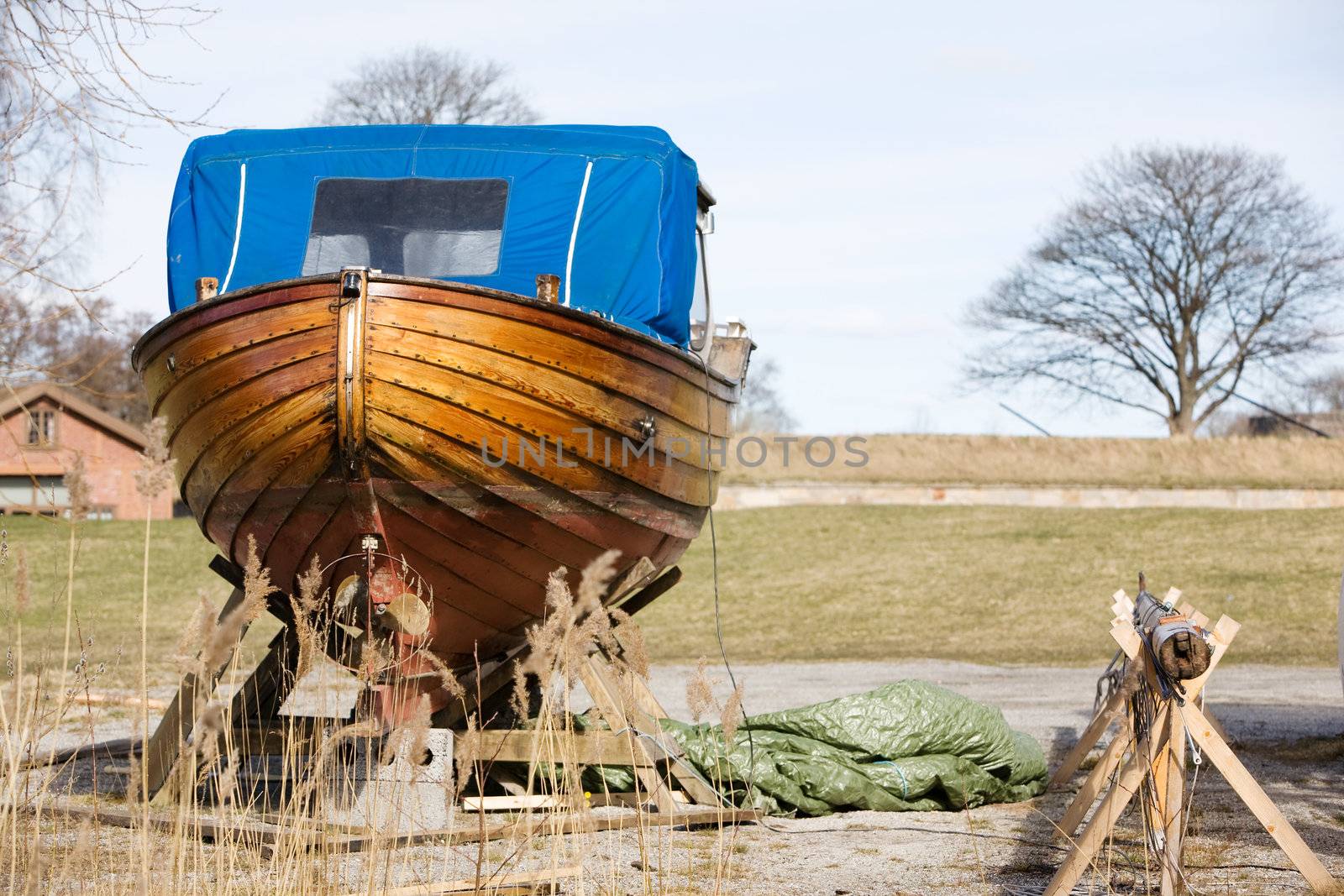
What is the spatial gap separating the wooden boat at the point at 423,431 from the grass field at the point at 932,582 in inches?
295

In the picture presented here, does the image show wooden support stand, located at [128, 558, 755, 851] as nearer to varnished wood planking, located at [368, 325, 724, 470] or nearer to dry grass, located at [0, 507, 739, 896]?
dry grass, located at [0, 507, 739, 896]

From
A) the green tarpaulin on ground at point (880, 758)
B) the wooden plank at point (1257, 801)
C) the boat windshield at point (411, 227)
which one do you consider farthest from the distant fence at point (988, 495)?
the wooden plank at point (1257, 801)

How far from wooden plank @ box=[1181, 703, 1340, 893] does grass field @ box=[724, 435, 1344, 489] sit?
26.4m

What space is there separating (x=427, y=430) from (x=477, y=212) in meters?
1.48

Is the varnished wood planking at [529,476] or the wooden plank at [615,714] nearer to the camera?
the varnished wood planking at [529,476]

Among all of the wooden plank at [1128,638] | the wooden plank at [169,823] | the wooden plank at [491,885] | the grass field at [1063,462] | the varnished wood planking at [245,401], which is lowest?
the wooden plank at [491,885]

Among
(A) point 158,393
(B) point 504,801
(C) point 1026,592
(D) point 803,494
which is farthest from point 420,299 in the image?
(D) point 803,494

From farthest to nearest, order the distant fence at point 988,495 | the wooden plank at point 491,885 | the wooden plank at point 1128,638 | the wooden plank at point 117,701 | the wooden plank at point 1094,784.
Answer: the distant fence at point 988,495, the wooden plank at point 1094,784, the wooden plank at point 1128,638, the wooden plank at point 491,885, the wooden plank at point 117,701

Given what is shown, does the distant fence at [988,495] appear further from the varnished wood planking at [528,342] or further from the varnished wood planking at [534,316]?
the varnished wood planking at [534,316]

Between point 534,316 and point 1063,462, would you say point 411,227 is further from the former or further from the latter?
point 1063,462

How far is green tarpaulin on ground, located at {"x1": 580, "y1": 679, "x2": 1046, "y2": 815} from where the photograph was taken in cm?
671

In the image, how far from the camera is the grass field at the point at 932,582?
1739 cm

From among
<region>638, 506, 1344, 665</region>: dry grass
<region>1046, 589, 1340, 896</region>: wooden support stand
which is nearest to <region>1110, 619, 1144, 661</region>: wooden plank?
<region>1046, 589, 1340, 896</region>: wooden support stand

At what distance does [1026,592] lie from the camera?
67.2ft
